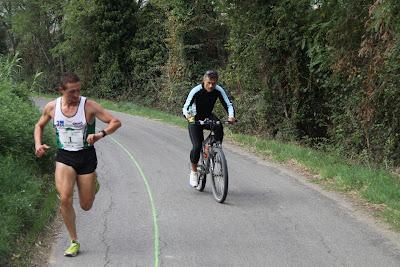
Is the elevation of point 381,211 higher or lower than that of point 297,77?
lower

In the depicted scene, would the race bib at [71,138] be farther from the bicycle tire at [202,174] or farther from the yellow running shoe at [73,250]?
the bicycle tire at [202,174]

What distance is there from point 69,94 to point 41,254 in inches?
71.6

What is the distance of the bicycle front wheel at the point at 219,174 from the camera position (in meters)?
8.19

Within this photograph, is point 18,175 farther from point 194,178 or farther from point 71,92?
point 71,92

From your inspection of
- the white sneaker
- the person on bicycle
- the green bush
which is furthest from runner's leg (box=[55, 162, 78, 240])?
the white sneaker

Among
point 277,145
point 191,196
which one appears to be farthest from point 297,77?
point 191,196

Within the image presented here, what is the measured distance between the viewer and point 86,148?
605cm

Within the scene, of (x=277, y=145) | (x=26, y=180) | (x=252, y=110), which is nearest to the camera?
(x=26, y=180)

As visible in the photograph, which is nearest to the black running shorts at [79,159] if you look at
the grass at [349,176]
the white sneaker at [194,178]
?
the white sneaker at [194,178]

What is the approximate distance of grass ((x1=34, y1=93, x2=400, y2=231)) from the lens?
7.98 metres

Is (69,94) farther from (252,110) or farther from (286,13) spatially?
(252,110)

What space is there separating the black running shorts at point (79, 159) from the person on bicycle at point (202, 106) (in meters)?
2.89

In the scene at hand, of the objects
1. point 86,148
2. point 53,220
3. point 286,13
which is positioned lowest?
point 53,220

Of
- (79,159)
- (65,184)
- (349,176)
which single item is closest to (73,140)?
(79,159)
